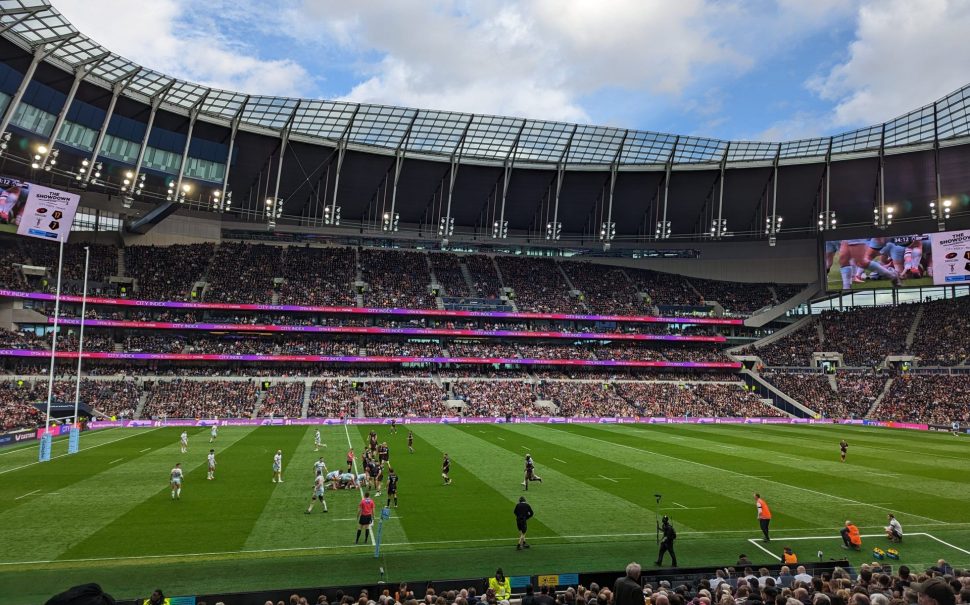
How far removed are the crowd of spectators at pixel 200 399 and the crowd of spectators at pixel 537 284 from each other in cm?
3483

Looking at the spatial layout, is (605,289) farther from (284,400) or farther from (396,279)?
(284,400)

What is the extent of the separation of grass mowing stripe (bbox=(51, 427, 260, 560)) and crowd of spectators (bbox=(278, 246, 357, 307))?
3752 centimetres

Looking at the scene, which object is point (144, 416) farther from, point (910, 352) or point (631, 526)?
point (910, 352)

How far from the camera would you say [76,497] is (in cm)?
2383

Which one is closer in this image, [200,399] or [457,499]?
[457,499]

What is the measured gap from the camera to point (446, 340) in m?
74.8

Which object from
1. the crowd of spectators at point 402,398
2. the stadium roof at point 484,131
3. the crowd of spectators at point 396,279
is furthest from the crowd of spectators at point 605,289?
the crowd of spectators at point 402,398

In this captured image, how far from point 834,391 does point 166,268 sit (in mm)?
77731

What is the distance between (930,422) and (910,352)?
14760 mm

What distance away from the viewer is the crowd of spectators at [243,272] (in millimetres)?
69938

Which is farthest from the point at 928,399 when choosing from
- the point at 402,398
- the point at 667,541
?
the point at 667,541

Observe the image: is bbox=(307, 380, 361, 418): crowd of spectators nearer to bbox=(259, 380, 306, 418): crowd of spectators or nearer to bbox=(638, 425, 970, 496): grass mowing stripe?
bbox=(259, 380, 306, 418): crowd of spectators

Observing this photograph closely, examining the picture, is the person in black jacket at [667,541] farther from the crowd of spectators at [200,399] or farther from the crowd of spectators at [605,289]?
the crowd of spectators at [605,289]

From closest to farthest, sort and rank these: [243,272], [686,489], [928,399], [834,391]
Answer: [686,489], [928,399], [834,391], [243,272]
